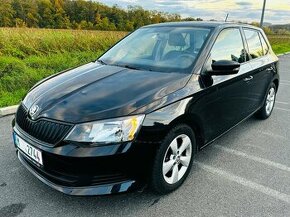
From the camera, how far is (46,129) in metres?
2.44

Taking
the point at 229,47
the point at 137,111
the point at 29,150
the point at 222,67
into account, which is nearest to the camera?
the point at 137,111

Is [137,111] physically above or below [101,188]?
above

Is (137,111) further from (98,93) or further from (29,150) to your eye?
(29,150)

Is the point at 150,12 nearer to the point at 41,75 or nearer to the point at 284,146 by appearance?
the point at 41,75

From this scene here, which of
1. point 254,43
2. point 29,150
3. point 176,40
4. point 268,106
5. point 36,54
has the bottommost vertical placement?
point 36,54

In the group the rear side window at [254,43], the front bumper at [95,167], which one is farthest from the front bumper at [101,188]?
the rear side window at [254,43]

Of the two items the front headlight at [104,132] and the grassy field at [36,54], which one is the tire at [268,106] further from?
the grassy field at [36,54]

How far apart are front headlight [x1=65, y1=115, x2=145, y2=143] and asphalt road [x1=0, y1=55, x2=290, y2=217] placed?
70 cm

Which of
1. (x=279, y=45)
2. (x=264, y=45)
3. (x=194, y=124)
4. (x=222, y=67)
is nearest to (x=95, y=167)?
(x=194, y=124)

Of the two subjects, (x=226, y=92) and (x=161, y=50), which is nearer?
(x=226, y=92)

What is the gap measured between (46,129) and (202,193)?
158 cm

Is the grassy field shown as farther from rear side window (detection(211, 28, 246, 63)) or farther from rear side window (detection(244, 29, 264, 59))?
rear side window (detection(244, 29, 264, 59))

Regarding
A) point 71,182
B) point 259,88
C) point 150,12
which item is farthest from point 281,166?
point 150,12

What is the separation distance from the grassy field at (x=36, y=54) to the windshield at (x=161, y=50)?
2.64 m
